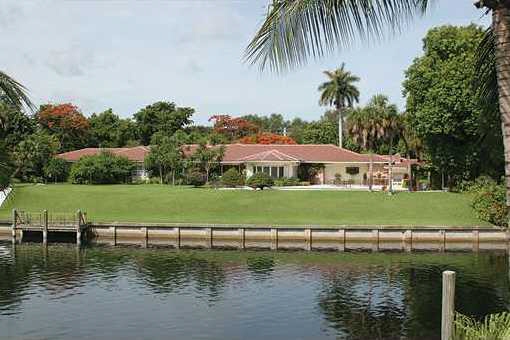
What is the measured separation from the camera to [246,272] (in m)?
34.4

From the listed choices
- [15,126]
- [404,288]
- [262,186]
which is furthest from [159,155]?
[15,126]

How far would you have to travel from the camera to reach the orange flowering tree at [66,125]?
87.5 meters

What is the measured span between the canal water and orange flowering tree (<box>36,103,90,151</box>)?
4842cm

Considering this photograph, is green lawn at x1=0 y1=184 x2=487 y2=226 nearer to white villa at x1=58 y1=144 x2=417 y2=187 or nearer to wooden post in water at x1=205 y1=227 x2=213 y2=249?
wooden post in water at x1=205 y1=227 x2=213 y2=249

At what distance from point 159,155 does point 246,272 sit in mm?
40333

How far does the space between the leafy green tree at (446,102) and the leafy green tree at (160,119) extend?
156 ft

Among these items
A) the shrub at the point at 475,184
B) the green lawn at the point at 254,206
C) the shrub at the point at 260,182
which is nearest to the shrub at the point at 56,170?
the green lawn at the point at 254,206

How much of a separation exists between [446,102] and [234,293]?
108ft

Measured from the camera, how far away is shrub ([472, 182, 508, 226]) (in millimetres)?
46125

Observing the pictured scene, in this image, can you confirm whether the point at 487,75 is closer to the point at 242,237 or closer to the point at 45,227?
the point at 242,237

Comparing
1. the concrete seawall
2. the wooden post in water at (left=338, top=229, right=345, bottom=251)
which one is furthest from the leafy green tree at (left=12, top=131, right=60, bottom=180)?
the wooden post in water at (left=338, top=229, right=345, bottom=251)

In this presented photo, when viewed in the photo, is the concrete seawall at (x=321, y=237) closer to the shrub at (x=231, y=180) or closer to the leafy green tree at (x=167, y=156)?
the shrub at (x=231, y=180)

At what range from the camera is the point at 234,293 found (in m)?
29.4

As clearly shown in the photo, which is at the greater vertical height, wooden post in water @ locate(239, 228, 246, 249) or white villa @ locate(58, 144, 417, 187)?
white villa @ locate(58, 144, 417, 187)
